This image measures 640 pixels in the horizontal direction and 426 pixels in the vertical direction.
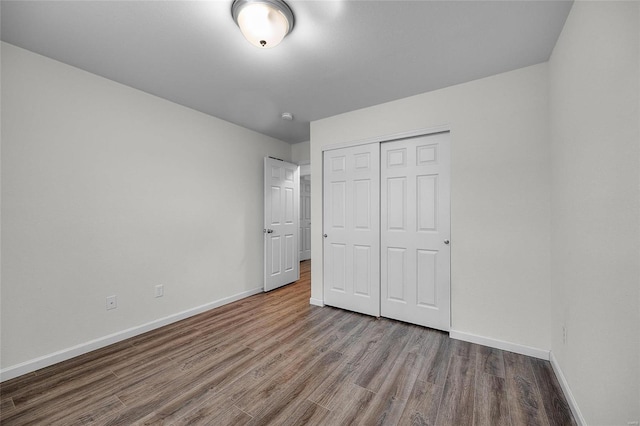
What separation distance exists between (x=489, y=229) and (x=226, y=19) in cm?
265

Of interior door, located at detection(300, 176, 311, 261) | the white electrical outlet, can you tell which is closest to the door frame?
the white electrical outlet

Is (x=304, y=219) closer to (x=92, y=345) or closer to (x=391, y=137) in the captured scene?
(x=391, y=137)

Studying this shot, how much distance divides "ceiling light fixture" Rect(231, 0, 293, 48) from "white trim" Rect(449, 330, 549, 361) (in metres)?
2.92

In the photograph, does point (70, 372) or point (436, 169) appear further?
point (436, 169)

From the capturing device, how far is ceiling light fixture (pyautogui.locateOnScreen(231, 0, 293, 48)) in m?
1.52

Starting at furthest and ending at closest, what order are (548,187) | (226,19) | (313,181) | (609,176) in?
1. (313,181)
2. (548,187)
3. (226,19)
4. (609,176)

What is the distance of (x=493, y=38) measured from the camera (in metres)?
1.85

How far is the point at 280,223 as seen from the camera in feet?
13.7

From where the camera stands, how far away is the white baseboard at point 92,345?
6.26 feet

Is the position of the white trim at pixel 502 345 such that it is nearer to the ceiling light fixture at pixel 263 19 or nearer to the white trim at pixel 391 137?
the white trim at pixel 391 137

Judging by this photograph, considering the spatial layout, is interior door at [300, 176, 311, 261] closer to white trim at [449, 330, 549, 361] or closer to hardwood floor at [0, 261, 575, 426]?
hardwood floor at [0, 261, 575, 426]

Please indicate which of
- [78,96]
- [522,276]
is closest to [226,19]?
[78,96]

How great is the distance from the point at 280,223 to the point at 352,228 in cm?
145

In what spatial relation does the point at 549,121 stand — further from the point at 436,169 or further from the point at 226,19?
the point at 226,19
